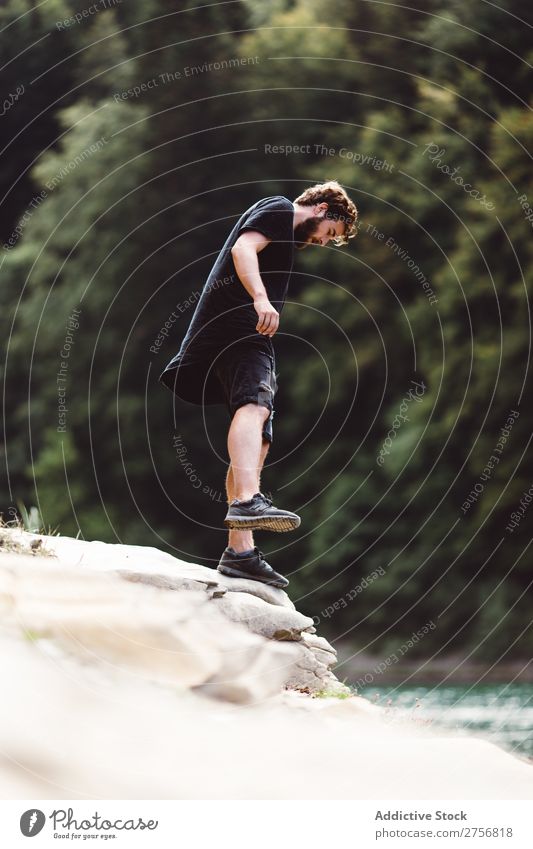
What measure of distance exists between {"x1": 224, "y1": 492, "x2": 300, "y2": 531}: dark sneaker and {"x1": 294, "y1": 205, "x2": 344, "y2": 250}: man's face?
1.50 m

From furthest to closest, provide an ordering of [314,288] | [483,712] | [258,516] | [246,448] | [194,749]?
[314,288]
[483,712]
[246,448]
[258,516]
[194,749]

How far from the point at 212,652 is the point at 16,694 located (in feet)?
3.50

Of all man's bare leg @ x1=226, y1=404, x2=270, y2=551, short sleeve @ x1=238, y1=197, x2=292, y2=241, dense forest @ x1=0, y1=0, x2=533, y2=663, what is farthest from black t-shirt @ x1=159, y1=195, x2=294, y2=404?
dense forest @ x1=0, y1=0, x2=533, y2=663

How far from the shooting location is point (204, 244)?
87.5 feet

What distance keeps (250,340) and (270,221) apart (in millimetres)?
642

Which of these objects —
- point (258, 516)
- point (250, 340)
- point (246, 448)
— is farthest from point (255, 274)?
point (258, 516)

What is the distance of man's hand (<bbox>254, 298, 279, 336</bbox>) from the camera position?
20.5 feet

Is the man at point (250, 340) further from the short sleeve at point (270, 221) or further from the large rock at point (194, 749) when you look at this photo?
the large rock at point (194, 749)

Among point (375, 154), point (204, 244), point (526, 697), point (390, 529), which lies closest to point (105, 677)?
point (526, 697)

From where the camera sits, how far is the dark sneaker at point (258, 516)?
6.16 meters

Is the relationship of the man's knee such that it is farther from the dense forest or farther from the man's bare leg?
the dense forest

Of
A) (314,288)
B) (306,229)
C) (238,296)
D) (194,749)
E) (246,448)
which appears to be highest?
(314,288)

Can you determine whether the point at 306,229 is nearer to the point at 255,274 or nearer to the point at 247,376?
the point at 255,274

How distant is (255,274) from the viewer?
6.35 m
